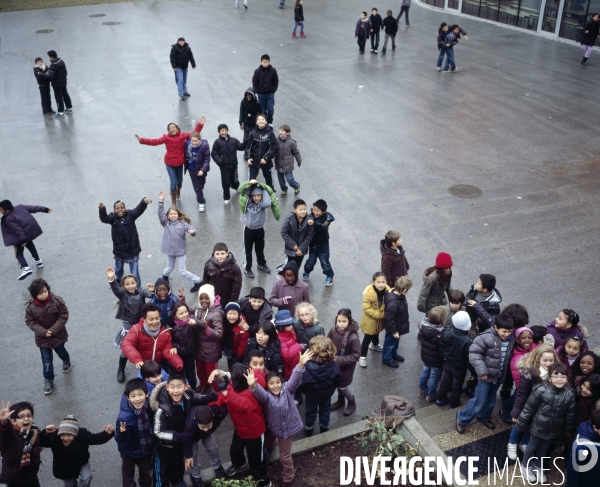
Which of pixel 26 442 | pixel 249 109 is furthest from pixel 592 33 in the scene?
pixel 26 442

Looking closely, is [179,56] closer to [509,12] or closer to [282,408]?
[282,408]

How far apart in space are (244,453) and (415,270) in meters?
4.81

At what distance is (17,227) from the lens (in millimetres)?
9922

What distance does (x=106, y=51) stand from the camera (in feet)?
76.7

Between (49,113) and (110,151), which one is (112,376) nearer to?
(110,151)

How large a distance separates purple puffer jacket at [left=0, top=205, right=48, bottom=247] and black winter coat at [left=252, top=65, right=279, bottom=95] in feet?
24.6

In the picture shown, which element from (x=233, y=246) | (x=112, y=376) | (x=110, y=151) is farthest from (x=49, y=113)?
(x=112, y=376)

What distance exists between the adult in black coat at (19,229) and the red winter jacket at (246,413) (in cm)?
565

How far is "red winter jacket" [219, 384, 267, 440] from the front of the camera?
19.4ft

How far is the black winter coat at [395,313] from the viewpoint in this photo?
7.83 m

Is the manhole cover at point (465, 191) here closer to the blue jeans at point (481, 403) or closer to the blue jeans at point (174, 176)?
the blue jeans at point (174, 176)

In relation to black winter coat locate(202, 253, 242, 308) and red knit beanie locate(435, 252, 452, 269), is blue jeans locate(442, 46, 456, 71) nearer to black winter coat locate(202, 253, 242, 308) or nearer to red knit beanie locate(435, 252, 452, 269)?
red knit beanie locate(435, 252, 452, 269)

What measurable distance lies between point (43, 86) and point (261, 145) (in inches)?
323

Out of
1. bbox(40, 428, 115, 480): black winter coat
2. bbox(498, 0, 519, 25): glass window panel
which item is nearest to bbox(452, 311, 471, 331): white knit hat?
bbox(40, 428, 115, 480): black winter coat
